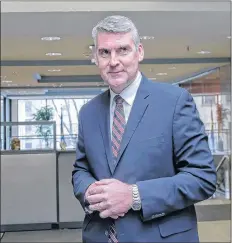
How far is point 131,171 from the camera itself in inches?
47.3

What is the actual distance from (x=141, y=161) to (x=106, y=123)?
18 centimetres

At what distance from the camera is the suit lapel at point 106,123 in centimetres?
125

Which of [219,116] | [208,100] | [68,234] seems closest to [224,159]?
[219,116]

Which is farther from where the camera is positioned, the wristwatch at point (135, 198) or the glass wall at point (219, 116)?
the glass wall at point (219, 116)

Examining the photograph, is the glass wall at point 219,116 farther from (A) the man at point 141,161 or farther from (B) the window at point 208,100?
(A) the man at point 141,161

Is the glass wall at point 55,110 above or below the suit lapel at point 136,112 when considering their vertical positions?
above

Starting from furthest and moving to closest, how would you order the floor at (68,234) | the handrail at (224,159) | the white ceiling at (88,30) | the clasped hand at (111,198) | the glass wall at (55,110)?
the glass wall at (55,110)
the handrail at (224,159)
the floor at (68,234)
the white ceiling at (88,30)
the clasped hand at (111,198)

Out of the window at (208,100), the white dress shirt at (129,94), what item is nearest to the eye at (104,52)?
the white dress shirt at (129,94)

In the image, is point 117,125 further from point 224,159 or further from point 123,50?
point 224,159

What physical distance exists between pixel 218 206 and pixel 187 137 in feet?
19.8

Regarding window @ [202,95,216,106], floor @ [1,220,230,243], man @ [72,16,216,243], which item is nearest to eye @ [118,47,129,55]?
man @ [72,16,216,243]

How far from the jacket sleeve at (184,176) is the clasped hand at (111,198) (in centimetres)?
5

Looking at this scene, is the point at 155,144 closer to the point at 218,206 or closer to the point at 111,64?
the point at 111,64

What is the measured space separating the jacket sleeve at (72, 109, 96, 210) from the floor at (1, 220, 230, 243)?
12.3 ft
